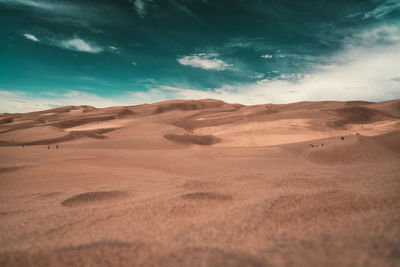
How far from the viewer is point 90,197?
3008 millimetres

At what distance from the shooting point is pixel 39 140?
16.6 m

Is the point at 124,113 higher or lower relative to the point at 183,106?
lower

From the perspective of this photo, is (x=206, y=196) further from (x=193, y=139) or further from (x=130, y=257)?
(x=193, y=139)

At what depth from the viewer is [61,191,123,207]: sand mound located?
279cm

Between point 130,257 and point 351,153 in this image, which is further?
point 351,153

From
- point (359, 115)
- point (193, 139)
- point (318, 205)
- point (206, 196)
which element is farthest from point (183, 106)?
point (318, 205)

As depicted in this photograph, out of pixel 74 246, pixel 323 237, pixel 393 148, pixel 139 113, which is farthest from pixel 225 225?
pixel 139 113

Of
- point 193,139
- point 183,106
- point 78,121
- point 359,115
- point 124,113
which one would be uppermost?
point 183,106

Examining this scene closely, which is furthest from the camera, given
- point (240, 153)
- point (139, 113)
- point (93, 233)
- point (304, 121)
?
point (139, 113)

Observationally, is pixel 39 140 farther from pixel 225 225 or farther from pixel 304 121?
pixel 304 121

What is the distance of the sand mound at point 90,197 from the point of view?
9.16ft

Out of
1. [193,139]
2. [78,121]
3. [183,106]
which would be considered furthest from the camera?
[183,106]

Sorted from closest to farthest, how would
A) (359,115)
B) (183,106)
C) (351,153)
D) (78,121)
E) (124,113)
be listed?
(351,153) → (359,115) → (78,121) → (124,113) → (183,106)

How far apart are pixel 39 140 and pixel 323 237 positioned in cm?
2013
